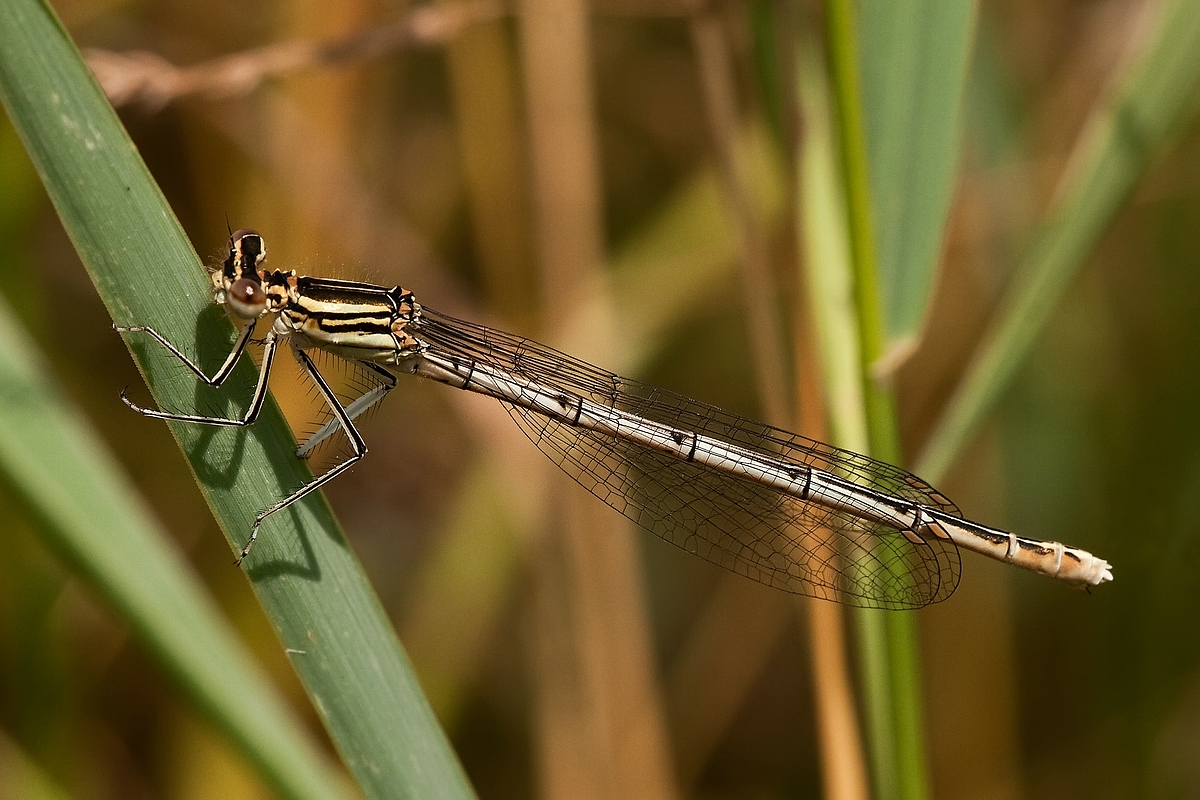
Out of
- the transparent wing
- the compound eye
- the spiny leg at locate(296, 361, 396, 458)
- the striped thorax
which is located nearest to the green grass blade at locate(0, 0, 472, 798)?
the compound eye

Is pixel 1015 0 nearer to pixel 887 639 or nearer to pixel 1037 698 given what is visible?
pixel 1037 698

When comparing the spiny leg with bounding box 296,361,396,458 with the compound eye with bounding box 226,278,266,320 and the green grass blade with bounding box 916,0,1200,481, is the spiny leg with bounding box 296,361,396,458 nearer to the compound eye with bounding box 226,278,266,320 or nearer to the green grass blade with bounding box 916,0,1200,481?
the compound eye with bounding box 226,278,266,320

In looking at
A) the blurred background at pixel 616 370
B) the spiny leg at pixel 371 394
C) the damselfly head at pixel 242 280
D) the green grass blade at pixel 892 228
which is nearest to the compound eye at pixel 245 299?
the damselfly head at pixel 242 280

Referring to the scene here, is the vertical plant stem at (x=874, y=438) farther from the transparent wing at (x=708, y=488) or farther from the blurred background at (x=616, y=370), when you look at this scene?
the blurred background at (x=616, y=370)

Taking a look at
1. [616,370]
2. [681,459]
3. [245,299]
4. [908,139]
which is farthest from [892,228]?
[616,370]

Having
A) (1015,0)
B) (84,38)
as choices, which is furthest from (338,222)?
(1015,0)
